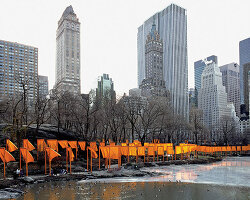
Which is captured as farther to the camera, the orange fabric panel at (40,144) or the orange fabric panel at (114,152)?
the orange fabric panel at (40,144)

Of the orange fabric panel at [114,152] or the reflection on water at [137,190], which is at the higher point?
the orange fabric panel at [114,152]

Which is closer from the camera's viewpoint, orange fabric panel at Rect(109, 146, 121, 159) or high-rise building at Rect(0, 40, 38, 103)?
orange fabric panel at Rect(109, 146, 121, 159)

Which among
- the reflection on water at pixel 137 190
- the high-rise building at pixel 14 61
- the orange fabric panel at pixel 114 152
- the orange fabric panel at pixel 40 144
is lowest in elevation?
the reflection on water at pixel 137 190

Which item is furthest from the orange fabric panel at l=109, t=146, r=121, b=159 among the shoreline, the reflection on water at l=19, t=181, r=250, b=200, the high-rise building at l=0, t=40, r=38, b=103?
the high-rise building at l=0, t=40, r=38, b=103

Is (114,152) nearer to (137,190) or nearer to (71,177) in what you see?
(71,177)

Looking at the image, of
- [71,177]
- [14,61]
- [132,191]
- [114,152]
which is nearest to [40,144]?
[71,177]

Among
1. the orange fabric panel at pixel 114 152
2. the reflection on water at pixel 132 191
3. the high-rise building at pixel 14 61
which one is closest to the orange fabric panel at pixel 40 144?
the orange fabric panel at pixel 114 152

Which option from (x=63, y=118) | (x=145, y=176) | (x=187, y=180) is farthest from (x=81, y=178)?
(x=63, y=118)

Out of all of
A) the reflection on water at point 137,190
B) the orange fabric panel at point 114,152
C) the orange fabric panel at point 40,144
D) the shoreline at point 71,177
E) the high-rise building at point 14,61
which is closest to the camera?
the reflection on water at point 137,190

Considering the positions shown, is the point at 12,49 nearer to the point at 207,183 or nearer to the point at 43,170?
the point at 43,170

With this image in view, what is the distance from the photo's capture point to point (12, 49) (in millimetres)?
154250

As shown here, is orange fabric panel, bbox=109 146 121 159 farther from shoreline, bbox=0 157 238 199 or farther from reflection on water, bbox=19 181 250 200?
reflection on water, bbox=19 181 250 200

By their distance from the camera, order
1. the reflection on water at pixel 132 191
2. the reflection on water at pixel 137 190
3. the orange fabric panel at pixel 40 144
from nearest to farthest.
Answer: the reflection on water at pixel 132 191
the reflection on water at pixel 137 190
the orange fabric panel at pixel 40 144

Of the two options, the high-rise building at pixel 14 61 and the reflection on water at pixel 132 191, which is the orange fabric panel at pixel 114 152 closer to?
the reflection on water at pixel 132 191
